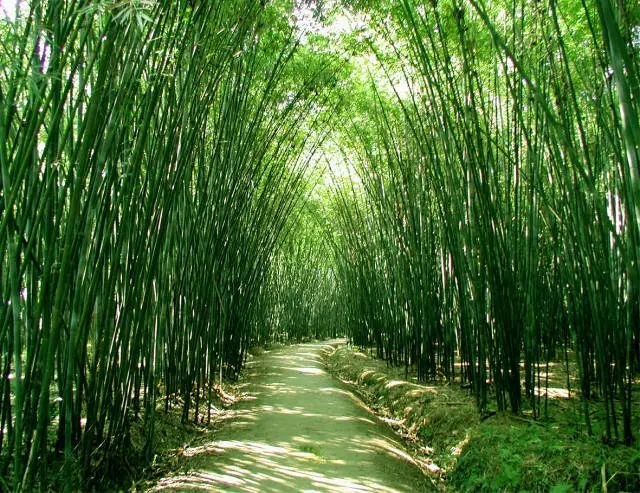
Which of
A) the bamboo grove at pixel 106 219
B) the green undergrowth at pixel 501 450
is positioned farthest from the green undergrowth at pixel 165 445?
the green undergrowth at pixel 501 450

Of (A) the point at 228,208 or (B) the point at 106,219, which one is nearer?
(B) the point at 106,219

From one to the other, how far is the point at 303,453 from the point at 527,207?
162cm

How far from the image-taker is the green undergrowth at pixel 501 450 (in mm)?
1747

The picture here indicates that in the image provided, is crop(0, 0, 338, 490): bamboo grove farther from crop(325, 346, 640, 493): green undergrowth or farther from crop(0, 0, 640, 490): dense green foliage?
crop(325, 346, 640, 493): green undergrowth

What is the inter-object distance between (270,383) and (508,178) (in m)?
2.25

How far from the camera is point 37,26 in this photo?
1268mm

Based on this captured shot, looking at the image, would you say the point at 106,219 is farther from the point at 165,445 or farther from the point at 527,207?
the point at 527,207

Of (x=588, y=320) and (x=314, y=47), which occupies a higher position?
(x=314, y=47)

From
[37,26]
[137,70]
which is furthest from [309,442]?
[37,26]

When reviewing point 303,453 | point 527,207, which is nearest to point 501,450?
point 303,453

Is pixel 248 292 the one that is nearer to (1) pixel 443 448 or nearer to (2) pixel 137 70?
(1) pixel 443 448

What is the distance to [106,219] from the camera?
1.73 meters

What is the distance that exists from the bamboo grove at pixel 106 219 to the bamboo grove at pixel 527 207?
0.92 meters

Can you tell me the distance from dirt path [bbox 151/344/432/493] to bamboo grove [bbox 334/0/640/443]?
68 cm
